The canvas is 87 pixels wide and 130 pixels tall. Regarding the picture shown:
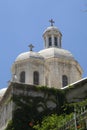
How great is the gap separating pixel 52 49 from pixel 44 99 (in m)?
14.3

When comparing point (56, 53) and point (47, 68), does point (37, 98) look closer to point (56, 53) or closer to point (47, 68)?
point (47, 68)

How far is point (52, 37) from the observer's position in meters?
39.6

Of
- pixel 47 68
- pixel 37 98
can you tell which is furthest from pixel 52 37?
pixel 37 98

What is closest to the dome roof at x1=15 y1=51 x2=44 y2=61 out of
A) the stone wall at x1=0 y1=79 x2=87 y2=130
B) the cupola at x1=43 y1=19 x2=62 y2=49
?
the cupola at x1=43 y1=19 x2=62 y2=49

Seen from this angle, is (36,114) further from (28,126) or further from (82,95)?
(82,95)

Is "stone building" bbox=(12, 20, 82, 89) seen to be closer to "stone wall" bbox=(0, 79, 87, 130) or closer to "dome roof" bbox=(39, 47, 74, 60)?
"dome roof" bbox=(39, 47, 74, 60)

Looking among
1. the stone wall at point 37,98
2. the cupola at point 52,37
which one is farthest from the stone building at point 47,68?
the stone wall at point 37,98

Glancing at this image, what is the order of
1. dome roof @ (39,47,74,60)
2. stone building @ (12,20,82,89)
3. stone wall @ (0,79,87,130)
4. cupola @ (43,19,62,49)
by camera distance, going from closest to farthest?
1. stone wall @ (0,79,87,130)
2. stone building @ (12,20,82,89)
3. dome roof @ (39,47,74,60)
4. cupola @ (43,19,62,49)

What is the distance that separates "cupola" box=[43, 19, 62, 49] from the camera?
39.4m

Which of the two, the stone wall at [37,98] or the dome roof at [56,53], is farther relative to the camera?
the dome roof at [56,53]

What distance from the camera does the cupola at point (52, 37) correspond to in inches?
1552

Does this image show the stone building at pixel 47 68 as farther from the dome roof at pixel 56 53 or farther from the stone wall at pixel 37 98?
the stone wall at pixel 37 98

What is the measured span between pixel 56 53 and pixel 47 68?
81.4 inches

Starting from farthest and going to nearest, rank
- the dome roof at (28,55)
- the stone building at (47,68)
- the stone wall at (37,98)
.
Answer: the dome roof at (28,55) → the stone building at (47,68) → the stone wall at (37,98)
